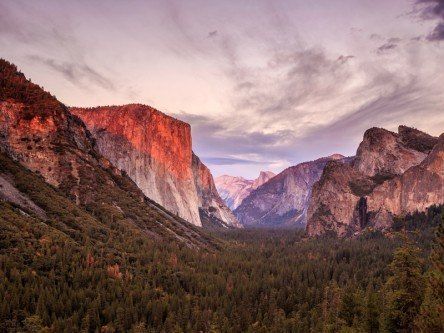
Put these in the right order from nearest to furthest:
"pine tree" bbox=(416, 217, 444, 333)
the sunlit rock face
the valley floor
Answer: "pine tree" bbox=(416, 217, 444, 333) < the valley floor < the sunlit rock face

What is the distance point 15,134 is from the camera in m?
143

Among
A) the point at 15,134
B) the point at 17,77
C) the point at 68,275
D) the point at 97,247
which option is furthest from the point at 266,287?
the point at 17,77

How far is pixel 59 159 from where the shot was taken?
5945 inches

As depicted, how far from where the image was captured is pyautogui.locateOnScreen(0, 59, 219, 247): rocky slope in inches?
5541

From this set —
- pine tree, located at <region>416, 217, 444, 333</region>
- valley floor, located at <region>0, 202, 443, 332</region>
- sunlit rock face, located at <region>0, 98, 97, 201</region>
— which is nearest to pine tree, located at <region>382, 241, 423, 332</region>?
valley floor, located at <region>0, 202, 443, 332</region>

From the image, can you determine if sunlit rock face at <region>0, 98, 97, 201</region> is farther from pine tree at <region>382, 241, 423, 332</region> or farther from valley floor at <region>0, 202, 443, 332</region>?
pine tree at <region>382, 241, 423, 332</region>

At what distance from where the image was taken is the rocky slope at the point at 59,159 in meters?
141

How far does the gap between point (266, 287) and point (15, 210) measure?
3048 inches

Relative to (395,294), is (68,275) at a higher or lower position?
lower

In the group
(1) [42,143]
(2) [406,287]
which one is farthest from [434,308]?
(1) [42,143]

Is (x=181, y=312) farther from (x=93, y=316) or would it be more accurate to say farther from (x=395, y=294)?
(x=395, y=294)

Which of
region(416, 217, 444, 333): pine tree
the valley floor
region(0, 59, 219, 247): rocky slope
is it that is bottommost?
the valley floor

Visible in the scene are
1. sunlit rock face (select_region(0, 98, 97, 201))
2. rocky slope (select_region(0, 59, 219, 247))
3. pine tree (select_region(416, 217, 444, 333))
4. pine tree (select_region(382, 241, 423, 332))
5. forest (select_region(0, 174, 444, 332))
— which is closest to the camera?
pine tree (select_region(416, 217, 444, 333))

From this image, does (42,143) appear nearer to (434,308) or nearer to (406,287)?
(406,287)
